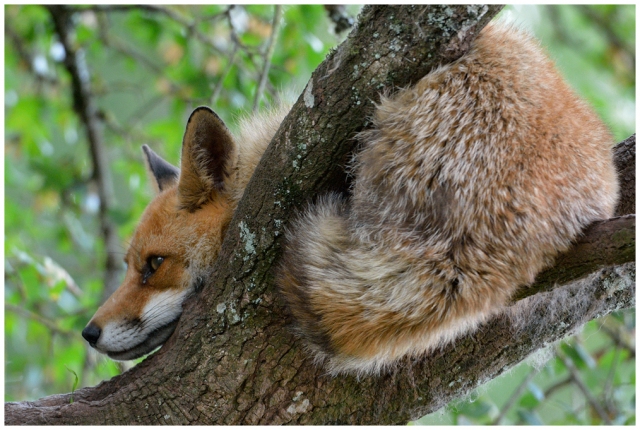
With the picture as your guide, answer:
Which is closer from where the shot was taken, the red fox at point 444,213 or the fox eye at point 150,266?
the red fox at point 444,213

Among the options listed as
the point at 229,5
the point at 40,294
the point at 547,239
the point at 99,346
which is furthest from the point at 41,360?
the point at 547,239

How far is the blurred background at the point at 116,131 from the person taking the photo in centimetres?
543

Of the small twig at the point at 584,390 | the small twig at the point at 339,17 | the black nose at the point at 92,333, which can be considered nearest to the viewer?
the black nose at the point at 92,333

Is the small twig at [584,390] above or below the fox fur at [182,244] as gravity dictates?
below

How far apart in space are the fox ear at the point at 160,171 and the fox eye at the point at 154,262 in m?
0.93

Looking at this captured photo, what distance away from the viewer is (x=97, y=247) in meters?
7.22

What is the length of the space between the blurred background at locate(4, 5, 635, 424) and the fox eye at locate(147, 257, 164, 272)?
1552 millimetres

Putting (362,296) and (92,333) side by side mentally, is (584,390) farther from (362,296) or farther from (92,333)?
(92,333)

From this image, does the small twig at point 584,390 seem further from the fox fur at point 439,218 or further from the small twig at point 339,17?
the small twig at point 339,17

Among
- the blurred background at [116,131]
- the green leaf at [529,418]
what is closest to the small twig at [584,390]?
the blurred background at [116,131]

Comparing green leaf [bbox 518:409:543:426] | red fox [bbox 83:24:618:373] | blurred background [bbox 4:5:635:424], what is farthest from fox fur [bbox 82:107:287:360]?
green leaf [bbox 518:409:543:426]

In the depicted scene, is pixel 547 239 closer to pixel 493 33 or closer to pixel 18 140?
pixel 493 33

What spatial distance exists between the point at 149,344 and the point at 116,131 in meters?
4.12

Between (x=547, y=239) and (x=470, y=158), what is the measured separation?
489mm
